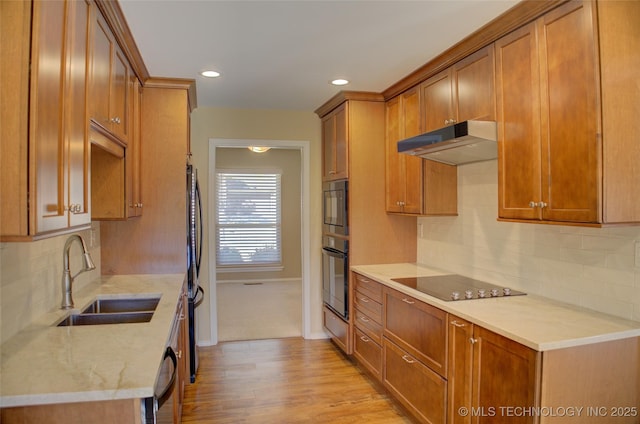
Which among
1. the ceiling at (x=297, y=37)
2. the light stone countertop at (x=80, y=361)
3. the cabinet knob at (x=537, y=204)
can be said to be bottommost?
the light stone countertop at (x=80, y=361)

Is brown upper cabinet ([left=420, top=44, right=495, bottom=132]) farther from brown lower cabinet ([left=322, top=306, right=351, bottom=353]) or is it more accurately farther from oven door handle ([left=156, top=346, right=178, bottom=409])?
oven door handle ([left=156, top=346, right=178, bottom=409])

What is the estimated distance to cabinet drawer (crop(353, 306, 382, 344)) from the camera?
325 cm

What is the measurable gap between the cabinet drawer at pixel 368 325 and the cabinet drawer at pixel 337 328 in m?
0.20

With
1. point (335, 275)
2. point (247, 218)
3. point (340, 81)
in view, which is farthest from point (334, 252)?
point (247, 218)

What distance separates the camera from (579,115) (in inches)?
74.5

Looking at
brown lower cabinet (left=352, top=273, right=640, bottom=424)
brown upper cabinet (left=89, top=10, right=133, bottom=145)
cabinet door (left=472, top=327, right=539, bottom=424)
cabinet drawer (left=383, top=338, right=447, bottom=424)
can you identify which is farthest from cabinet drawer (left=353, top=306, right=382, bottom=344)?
brown upper cabinet (left=89, top=10, right=133, bottom=145)

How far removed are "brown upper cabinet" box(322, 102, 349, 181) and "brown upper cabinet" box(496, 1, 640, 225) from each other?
5.81ft

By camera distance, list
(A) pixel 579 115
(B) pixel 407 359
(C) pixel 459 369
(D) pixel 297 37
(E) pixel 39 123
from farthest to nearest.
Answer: (B) pixel 407 359 < (D) pixel 297 37 < (C) pixel 459 369 < (A) pixel 579 115 < (E) pixel 39 123

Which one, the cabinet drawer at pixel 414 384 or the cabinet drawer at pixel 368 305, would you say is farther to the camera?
the cabinet drawer at pixel 368 305

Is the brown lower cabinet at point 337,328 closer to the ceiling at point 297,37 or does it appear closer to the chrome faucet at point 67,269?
the ceiling at point 297,37

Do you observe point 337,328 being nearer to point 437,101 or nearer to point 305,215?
point 305,215

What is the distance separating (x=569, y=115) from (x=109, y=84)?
7.55 ft

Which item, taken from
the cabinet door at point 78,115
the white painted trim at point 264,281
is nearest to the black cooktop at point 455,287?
the cabinet door at point 78,115

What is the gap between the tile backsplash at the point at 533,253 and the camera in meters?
2.06
